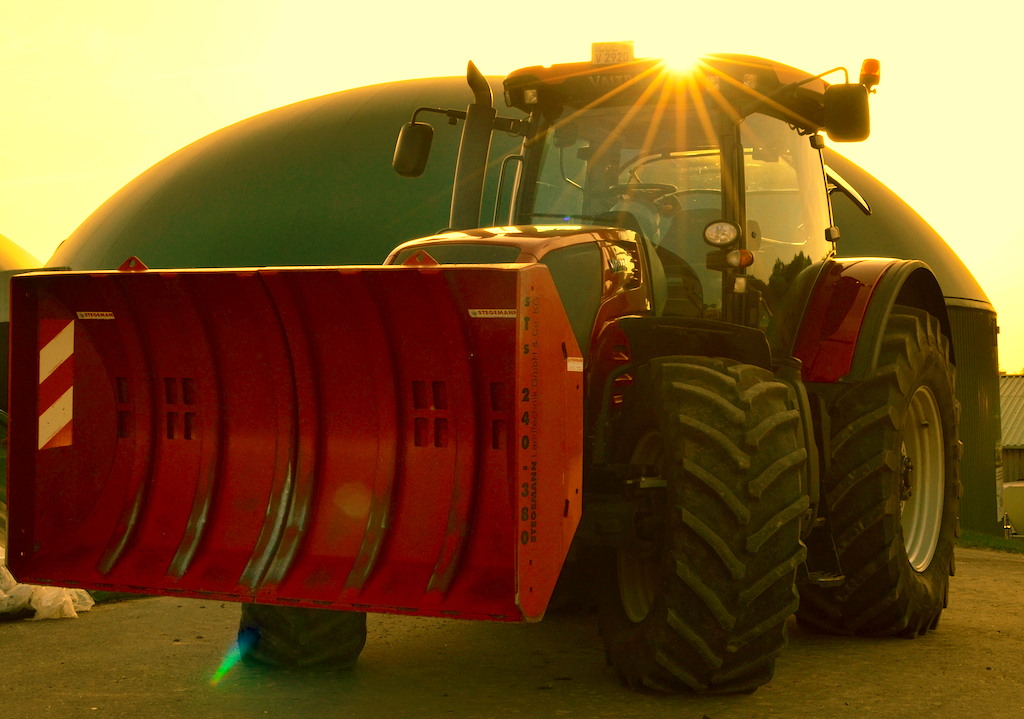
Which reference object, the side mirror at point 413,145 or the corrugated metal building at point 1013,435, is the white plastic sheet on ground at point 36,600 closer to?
the side mirror at point 413,145


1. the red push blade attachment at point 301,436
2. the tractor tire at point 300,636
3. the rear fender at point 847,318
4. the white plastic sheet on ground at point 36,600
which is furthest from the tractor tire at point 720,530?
the white plastic sheet on ground at point 36,600

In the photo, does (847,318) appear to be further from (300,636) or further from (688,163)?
(300,636)

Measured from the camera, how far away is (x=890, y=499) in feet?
16.6

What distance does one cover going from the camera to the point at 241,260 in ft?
48.7

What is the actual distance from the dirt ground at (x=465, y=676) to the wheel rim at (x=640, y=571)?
33cm

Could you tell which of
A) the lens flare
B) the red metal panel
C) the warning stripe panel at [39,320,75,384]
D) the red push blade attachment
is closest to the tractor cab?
the red metal panel

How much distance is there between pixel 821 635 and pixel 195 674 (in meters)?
3.06

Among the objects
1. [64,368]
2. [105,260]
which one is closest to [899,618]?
[64,368]

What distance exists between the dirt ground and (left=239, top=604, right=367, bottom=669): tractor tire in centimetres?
7

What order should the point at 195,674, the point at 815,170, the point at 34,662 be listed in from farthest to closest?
the point at 815,170, the point at 34,662, the point at 195,674

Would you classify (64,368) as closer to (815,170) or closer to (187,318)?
(187,318)

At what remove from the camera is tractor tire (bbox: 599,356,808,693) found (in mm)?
3768

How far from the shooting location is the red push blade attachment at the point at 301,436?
11.4 feet

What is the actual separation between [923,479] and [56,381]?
4.38 m
